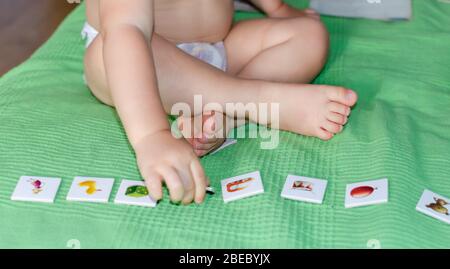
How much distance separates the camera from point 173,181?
0.90m

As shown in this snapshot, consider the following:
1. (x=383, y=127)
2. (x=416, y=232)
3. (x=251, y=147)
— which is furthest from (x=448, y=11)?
(x=416, y=232)

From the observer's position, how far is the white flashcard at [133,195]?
1.02m

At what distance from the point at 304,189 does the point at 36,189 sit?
1.37 feet

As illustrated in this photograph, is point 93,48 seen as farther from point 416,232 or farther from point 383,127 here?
point 416,232

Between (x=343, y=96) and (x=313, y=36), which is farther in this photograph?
(x=313, y=36)

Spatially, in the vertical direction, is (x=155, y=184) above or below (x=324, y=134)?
above

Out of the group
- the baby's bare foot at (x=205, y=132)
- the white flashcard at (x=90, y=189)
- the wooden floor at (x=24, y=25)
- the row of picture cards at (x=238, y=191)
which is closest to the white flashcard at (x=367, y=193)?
the row of picture cards at (x=238, y=191)

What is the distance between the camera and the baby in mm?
944

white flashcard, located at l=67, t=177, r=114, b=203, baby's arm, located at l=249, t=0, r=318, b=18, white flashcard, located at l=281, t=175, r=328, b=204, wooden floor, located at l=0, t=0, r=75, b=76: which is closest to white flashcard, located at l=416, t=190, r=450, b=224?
white flashcard, located at l=281, t=175, r=328, b=204

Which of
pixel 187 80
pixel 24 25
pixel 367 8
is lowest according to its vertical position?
pixel 24 25

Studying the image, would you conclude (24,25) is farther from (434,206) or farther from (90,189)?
(434,206)

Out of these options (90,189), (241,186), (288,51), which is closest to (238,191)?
(241,186)

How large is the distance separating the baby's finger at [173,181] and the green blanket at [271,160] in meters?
0.09

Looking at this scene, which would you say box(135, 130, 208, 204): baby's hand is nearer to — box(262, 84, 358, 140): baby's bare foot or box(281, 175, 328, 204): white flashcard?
box(281, 175, 328, 204): white flashcard
